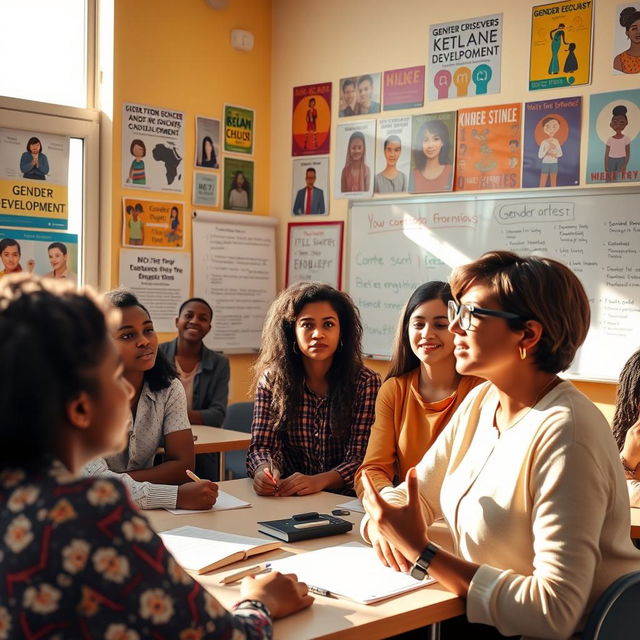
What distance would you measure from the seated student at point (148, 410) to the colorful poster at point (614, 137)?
271cm

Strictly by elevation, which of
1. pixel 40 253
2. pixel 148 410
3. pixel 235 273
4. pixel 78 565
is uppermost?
pixel 40 253

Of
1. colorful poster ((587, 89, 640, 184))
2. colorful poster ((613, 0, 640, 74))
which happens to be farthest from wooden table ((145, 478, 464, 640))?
colorful poster ((613, 0, 640, 74))

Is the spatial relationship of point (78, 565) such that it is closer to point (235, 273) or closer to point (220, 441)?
point (220, 441)

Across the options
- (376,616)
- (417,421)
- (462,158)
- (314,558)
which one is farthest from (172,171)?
(376,616)

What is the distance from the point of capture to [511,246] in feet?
16.5

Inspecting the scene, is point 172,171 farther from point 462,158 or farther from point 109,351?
point 109,351

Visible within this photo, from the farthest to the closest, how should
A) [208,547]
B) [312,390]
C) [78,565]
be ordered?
[312,390] → [208,547] → [78,565]

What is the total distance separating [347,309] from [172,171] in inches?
110

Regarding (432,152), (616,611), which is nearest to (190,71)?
(432,152)

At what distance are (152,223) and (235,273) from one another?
2.36 feet

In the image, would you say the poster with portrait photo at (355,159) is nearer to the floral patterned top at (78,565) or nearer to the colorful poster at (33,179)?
the colorful poster at (33,179)

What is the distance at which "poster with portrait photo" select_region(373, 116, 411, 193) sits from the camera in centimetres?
554

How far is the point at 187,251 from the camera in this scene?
5.86 meters

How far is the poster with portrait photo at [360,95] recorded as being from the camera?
5699mm
